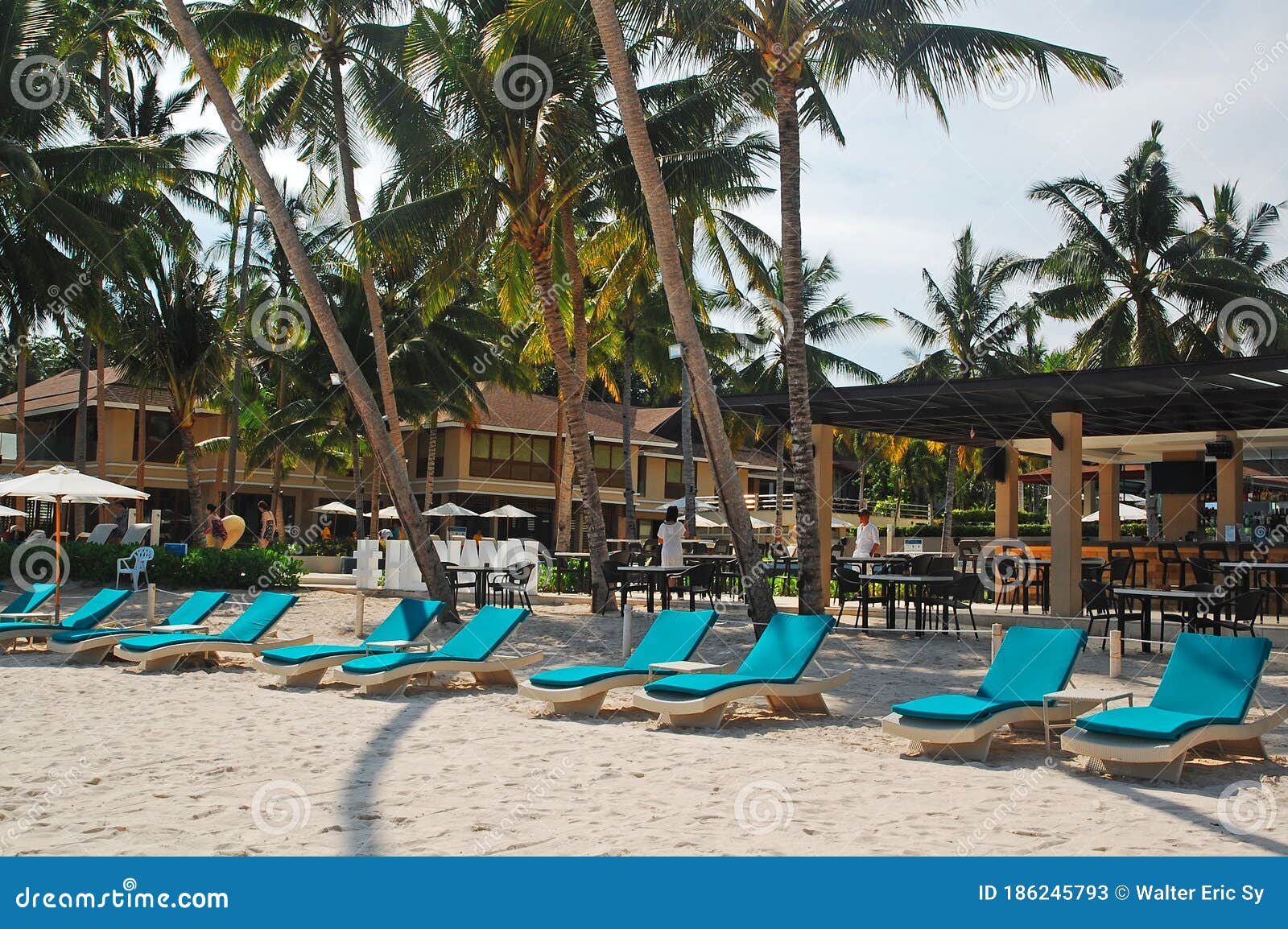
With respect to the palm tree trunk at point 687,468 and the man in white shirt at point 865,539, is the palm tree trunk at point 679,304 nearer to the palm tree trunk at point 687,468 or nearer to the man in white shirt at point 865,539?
the man in white shirt at point 865,539

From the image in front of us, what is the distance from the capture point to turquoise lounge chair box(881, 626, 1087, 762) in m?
7.77

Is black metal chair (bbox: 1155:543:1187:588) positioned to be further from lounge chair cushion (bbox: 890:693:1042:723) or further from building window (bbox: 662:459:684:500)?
building window (bbox: 662:459:684:500)

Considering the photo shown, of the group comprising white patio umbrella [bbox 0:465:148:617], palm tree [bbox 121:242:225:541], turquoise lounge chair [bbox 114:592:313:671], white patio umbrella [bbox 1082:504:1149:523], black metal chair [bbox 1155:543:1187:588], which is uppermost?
palm tree [bbox 121:242:225:541]

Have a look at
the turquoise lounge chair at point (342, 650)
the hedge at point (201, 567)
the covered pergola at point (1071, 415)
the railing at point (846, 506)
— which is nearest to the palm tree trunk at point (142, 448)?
the hedge at point (201, 567)

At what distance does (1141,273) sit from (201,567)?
893 inches

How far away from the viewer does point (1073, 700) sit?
815 cm

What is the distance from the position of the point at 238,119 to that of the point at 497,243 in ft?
21.4

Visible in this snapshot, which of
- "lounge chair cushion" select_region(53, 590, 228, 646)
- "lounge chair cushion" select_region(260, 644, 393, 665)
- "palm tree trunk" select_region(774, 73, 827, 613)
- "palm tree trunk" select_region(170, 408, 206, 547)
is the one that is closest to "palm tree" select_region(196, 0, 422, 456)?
"lounge chair cushion" select_region(53, 590, 228, 646)

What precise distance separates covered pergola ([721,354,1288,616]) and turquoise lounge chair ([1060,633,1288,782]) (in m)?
6.18

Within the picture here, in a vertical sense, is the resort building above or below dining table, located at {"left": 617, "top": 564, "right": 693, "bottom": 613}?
above

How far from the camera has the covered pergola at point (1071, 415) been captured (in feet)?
49.1

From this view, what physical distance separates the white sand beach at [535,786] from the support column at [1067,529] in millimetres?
5844
